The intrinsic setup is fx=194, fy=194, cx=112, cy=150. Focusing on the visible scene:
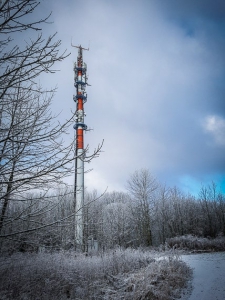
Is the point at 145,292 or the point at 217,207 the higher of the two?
the point at 217,207

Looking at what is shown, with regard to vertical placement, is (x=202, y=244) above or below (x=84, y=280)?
below

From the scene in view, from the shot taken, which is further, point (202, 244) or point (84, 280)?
point (202, 244)

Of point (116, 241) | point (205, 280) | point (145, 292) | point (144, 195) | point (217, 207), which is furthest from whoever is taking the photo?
point (217, 207)

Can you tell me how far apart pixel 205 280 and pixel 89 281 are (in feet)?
13.1

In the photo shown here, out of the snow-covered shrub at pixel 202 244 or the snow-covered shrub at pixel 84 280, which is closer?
the snow-covered shrub at pixel 84 280

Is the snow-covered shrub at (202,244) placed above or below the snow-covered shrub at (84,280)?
below

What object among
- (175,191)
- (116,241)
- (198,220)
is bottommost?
(116,241)

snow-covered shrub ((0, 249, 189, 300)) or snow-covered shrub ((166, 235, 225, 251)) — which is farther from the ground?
snow-covered shrub ((0, 249, 189, 300))

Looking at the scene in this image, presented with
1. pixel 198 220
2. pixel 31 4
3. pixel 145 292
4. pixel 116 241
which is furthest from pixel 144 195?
pixel 31 4

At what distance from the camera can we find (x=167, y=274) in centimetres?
666

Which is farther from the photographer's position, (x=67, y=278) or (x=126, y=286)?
(x=67, y=278)

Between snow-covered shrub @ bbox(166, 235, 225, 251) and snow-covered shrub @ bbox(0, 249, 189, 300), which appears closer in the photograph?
snow-covered shrub @ bbox(0, 249, 189, 300)

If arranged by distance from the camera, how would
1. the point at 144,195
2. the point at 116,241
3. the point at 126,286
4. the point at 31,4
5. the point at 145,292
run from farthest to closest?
the point at 116,241 → the point at 144,195 → the point at 126,286 → the point at 145,292 → the point at 31,4

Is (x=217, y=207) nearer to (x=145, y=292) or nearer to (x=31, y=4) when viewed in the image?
(x=145, y=292)
